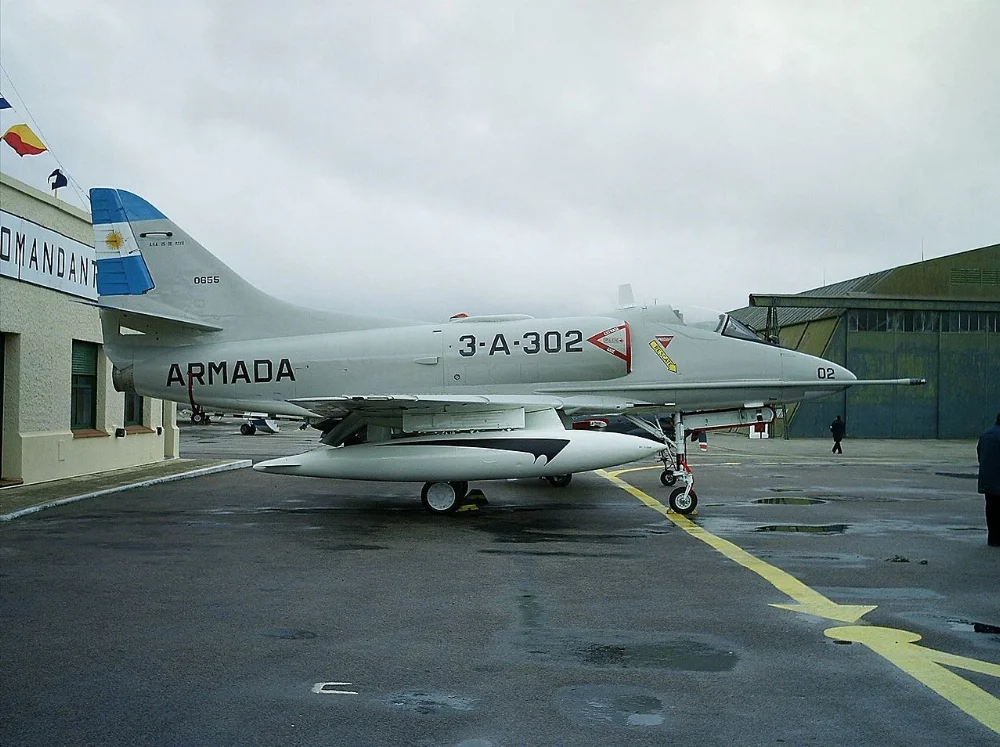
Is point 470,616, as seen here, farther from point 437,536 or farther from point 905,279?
point 905,279

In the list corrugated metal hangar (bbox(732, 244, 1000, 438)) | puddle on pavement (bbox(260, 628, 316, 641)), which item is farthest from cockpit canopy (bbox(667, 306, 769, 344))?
corrugated metal hangar (bbox(732, 244, 1000, 438))

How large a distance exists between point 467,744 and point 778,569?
528 centimetres

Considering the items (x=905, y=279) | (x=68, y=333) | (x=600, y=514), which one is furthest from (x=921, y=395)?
(x=68, y=333)

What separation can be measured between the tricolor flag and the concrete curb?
252 inches

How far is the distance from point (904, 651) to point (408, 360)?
8794 mm

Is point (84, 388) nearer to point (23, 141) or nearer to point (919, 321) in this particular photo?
point (23, 141)

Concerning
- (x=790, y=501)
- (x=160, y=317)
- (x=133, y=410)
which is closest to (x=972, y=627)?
(x=790, y=501)

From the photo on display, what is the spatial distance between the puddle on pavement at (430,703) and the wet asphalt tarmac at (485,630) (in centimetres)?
2

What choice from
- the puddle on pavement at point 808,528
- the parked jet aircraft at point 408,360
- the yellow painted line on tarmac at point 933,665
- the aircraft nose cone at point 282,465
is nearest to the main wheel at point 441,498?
the parked jet aircraft at point 408,360

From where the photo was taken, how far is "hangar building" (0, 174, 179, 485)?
15938 mm

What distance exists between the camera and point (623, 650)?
19.6ft

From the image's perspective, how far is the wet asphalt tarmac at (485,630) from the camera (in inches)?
183

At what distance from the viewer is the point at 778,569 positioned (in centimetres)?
877

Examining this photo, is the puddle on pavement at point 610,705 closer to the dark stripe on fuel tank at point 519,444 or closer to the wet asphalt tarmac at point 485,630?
the wet asphalt tarmac at point 485,630
